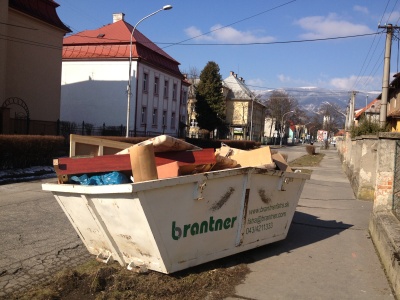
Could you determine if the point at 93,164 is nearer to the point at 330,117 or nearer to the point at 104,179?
the point at 104,179

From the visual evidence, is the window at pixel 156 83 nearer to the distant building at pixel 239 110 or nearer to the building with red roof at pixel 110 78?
the building with red roof at pixel 110 78

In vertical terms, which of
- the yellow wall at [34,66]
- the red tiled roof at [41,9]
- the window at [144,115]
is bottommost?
the window at [144,115]

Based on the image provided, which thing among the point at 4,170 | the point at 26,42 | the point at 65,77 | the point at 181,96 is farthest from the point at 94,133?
the point at 181,96

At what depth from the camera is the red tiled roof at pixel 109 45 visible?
39562mm

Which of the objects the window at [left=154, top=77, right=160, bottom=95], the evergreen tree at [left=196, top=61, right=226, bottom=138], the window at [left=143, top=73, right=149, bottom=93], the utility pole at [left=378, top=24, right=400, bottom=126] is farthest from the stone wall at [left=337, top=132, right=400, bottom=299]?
the evergreen tree at [left=196, top=61, right=226, bottom=138]

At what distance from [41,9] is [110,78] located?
13369mm

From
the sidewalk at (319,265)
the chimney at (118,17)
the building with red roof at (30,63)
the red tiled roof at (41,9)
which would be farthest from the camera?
the chimney at (118,17)

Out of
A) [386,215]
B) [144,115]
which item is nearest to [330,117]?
[144,115]

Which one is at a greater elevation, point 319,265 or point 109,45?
point 109,45

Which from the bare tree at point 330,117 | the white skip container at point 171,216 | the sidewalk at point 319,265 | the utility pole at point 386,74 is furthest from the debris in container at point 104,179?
the bare tree at point 330,117

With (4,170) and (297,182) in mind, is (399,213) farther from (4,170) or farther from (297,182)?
(4,170)

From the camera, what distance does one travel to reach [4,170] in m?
14.9

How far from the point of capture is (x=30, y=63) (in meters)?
26.6

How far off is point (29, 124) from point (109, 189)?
20.2m
